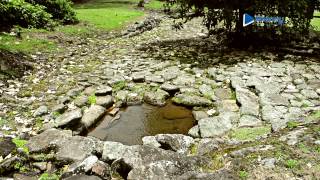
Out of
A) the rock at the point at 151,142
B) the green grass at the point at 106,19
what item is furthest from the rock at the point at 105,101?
the green grass at the point at 106,19

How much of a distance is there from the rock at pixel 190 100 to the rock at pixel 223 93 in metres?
0.44

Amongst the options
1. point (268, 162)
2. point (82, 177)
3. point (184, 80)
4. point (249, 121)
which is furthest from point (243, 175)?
point (184, 80)

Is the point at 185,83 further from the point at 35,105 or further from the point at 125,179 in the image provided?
the point at 125,179

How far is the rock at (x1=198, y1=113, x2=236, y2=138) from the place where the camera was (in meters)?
7.41

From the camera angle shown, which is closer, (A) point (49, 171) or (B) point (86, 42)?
(A) point (49, 171)

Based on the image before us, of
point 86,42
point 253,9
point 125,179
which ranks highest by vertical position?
point 253,9

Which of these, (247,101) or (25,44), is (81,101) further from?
(25,44)

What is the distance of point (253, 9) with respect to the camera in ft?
42.9

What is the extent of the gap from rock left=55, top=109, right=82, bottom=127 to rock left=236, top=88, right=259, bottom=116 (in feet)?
11.9

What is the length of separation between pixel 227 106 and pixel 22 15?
11931 mm

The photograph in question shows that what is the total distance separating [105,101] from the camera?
9148mm

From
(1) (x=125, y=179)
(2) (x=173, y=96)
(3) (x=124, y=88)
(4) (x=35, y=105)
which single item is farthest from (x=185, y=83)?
(1) (x=125, y=179)

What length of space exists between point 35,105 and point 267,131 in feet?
17.7

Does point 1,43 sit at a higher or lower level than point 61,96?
higher
